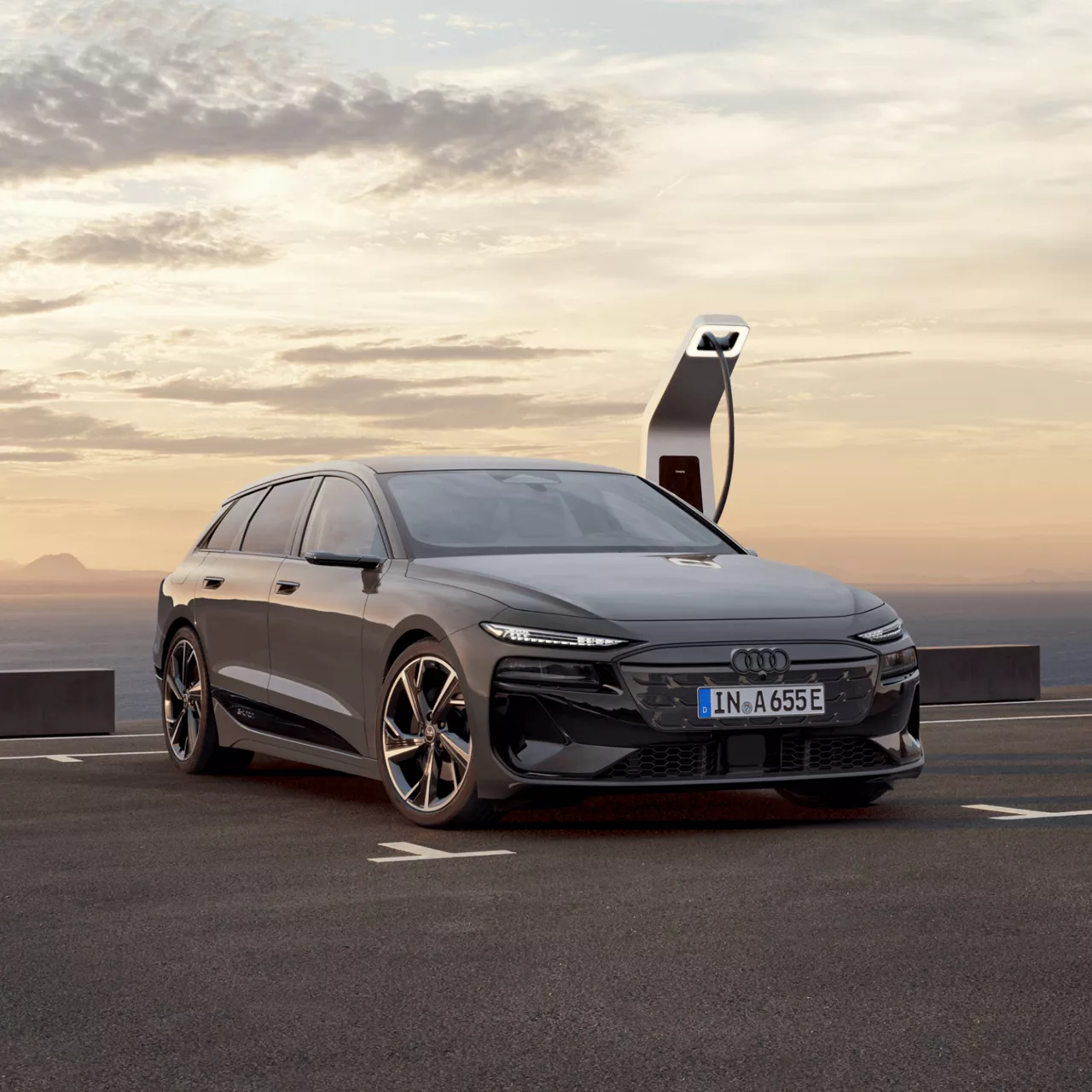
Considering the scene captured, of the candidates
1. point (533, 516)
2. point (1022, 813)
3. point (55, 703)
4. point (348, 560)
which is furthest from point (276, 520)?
point (55, 703)

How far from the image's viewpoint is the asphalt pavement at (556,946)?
3861mm

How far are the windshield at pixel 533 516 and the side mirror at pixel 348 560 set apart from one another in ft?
0.62

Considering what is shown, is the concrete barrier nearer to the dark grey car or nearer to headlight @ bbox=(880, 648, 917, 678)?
the dark grey car

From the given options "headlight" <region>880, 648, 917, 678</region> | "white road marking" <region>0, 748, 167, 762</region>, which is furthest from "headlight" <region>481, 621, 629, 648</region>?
"white road marking" <region>0, 748, 167, 762</region>

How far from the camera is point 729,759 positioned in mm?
6867

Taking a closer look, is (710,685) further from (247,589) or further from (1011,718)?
(1011,718)

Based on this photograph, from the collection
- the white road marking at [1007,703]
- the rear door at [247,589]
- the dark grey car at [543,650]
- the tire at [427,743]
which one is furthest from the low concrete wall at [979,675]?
the tire at [427,743]

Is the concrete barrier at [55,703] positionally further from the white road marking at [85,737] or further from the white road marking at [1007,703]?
the white road marking at [1007,703]

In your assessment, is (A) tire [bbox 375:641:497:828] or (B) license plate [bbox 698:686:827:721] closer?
(B) license plate [bbox 698:686:827:721]

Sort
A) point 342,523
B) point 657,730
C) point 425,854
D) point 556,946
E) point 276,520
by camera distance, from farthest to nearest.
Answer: point 276,520 → point 342,523 → point 657,730 → point 425,854 → point 556,946

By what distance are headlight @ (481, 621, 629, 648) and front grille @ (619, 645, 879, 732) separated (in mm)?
112

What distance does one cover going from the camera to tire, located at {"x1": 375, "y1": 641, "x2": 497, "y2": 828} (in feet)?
23.2

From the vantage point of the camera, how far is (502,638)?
22.6ft

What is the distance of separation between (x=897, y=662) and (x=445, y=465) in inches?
96.6
